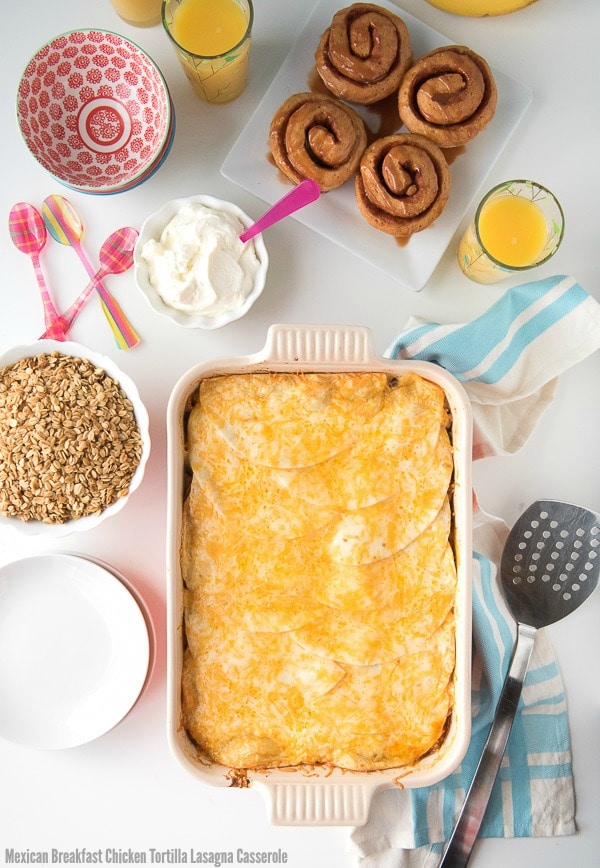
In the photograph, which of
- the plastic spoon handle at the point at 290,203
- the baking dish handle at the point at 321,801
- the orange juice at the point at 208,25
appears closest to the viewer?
the baking dish handle at the point at 321,801

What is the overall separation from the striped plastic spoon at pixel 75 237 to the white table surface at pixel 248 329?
0.02 m

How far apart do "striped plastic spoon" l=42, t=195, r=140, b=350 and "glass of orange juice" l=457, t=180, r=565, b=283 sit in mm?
766

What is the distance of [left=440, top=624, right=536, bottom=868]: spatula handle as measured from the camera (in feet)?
5.07

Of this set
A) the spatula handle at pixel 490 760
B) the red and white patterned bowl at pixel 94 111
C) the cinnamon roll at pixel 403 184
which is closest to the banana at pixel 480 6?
the cinnamon roll at pixel 403 184

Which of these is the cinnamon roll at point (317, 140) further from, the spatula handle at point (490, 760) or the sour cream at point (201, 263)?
the spatula handle at point (490, 760)

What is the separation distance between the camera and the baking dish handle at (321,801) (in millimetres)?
1308

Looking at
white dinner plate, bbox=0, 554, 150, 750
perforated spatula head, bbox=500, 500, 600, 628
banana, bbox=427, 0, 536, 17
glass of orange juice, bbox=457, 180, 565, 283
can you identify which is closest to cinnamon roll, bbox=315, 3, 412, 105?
banana, bbox=427, 0, 536, 17

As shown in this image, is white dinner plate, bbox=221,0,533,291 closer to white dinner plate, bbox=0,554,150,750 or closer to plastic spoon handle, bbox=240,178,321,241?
plastic spoon handle, bbox=240,178,321,241

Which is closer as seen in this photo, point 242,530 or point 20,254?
point 242,530

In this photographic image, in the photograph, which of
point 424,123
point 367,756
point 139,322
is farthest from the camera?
point 139,322

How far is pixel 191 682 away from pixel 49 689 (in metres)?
0.39

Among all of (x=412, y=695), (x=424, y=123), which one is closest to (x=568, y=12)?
(x=424, y=123)

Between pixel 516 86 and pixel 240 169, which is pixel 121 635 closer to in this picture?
pixel 240 169

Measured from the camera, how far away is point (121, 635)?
159cm
